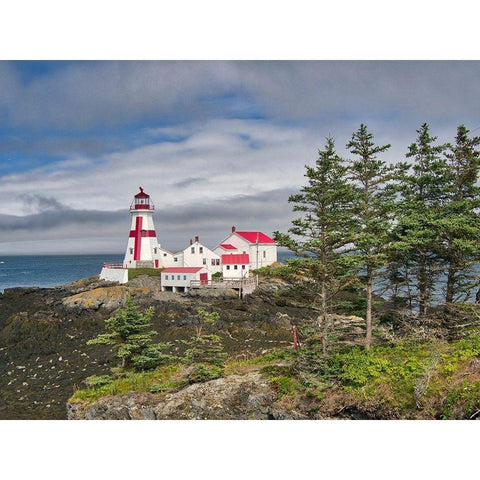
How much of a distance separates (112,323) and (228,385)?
318cm

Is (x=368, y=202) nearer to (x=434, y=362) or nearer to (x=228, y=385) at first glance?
(x=434, y=362)

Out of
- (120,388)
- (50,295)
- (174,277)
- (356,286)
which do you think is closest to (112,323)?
(120,388)

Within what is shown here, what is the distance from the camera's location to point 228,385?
24.8ft

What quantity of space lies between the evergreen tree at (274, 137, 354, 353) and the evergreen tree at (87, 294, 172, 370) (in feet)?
12.8

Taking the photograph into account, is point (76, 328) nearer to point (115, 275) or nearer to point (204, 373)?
point (115, 275)

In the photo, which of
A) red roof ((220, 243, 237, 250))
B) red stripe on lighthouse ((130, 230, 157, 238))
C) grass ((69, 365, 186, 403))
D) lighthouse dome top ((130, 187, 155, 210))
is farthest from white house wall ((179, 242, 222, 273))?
grass ((69, 365, 186, 403))

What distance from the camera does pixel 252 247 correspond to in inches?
1215

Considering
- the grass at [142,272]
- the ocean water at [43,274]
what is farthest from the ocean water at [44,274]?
→ the grass at [142,272]

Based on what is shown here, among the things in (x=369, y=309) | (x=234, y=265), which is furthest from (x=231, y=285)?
(x=369, y=309)

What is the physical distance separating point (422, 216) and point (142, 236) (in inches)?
991

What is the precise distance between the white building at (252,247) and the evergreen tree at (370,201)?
21698mm

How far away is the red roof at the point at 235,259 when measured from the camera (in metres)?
30.3

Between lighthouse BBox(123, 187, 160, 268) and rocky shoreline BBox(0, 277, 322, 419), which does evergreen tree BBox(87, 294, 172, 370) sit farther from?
lighthouse BBox(123, 187, 160, 268)

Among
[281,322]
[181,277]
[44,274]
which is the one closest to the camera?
[281,322]
